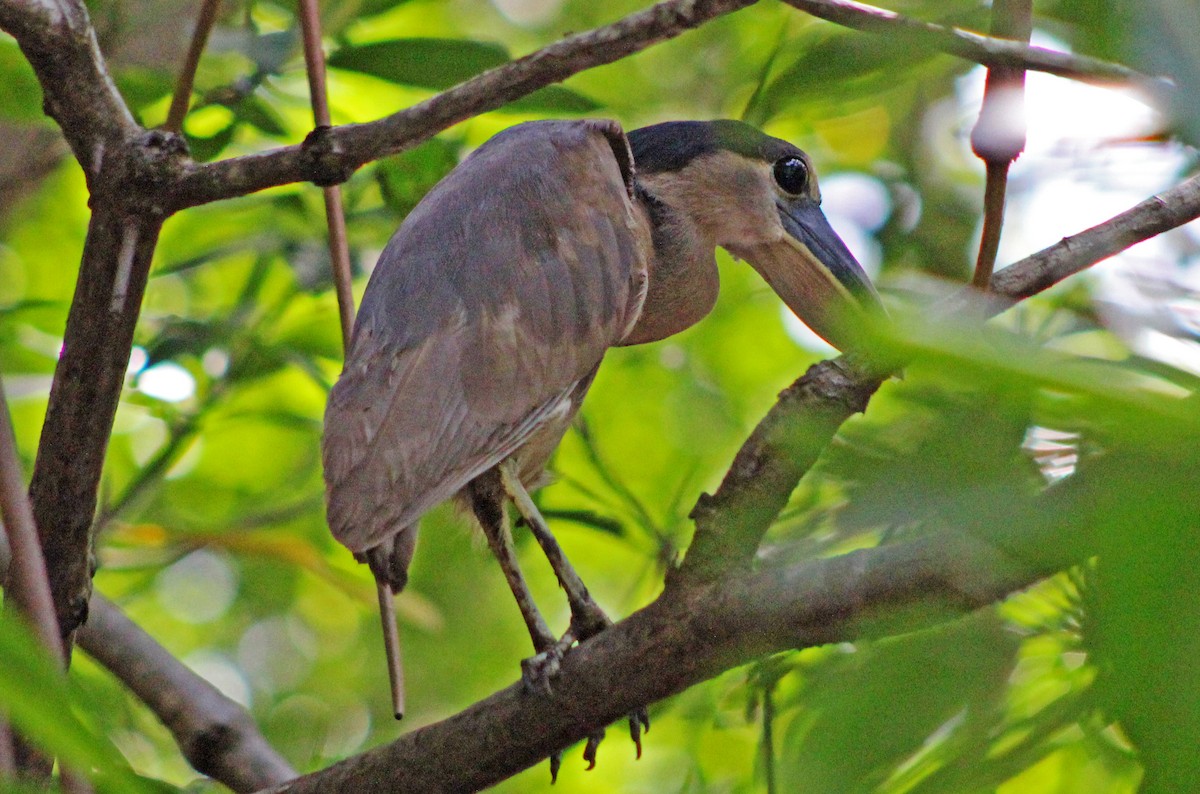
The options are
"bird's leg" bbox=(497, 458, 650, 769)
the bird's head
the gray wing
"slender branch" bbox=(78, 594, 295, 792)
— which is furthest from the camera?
the bird's head

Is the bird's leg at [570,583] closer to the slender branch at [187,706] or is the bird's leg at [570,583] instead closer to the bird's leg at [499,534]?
the bird's leg at [499,534]

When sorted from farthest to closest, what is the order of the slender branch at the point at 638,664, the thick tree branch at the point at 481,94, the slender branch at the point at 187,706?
1. the slender branch at the point at 187,706
2. the thick tree branch at the point at 481,94
3. the slender branch at the point at 638,664

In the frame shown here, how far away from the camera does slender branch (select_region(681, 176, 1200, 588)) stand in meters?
1.25

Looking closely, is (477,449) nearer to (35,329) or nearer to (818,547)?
(818,547)

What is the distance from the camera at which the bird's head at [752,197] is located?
2471 mm

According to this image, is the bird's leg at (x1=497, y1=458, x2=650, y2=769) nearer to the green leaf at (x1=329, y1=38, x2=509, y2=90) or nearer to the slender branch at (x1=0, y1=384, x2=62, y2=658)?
the green leaf at (x1=329, y1=38, x2=509, y2=90)

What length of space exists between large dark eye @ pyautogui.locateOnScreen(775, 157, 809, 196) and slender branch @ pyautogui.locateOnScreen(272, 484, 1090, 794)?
1355 mm

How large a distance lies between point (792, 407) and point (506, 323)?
71cm

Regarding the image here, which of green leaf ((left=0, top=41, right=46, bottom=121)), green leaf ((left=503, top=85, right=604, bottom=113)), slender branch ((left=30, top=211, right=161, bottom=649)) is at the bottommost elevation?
slender branch ((left=30, top=211, right=161, bottom=649))

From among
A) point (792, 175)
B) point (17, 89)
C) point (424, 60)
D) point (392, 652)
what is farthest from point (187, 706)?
point (792, 175)

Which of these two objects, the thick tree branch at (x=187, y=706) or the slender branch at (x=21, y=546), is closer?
the slender branch at (x=21, y=546)

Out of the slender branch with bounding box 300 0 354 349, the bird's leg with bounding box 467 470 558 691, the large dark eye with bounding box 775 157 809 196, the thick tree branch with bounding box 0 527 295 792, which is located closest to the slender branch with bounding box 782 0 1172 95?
the slender branch with bounding box 300 0 354 349

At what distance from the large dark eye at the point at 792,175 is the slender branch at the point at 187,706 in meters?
1.49

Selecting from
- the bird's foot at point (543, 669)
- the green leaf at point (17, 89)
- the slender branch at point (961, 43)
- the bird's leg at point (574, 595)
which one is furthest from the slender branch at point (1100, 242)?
the green leaf at point (17, 89)
